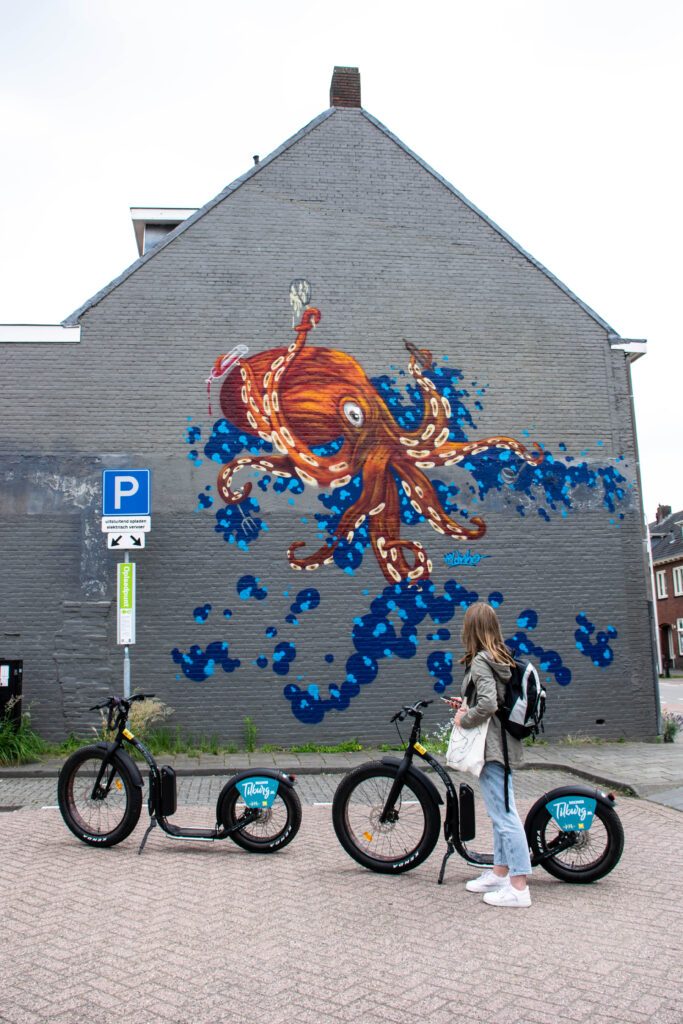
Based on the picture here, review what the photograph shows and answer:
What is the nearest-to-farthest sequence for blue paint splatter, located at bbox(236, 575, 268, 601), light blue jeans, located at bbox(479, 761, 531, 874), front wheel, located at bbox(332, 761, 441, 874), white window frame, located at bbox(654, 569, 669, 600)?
light blue jeans, located at bbox(479, 761, 531, 874)
front wheel, located at bbox(332, 761, 441, 874)
blue paint splatter, located at bbox(236, 575, 268, 601)
white window frame, located at bbox(654, 569, 669, 600)

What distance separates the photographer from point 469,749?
6.09m

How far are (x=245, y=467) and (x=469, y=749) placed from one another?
8.08 meters

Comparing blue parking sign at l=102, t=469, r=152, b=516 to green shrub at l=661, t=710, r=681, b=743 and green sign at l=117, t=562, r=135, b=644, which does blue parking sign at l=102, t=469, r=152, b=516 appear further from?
green shrub at l=661, t=710, r=681, b=743

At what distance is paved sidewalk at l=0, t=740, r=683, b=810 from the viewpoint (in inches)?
398

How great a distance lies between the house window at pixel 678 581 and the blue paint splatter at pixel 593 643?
42752 mm

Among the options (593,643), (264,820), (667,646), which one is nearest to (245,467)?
(593,643)

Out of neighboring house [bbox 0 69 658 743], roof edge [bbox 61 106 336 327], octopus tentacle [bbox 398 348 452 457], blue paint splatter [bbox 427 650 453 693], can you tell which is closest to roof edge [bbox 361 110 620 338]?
neighboring house [bbox 0 69 658 743]

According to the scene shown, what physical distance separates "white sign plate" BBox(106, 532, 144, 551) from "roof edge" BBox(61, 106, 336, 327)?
11.0 feet

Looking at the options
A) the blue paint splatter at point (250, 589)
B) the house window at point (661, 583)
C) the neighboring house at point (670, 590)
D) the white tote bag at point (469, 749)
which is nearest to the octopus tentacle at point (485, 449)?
the blue paint splatter at point (250, 589)

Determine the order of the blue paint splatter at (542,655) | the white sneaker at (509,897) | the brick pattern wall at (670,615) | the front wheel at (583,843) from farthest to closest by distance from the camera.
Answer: the brick pattern wall at (670,615) → the blue paint splatter at (542,655) → the front wheel at (583,843) → the white sneaker at (509,897)

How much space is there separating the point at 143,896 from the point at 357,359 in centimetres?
955

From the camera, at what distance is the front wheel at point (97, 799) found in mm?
7176

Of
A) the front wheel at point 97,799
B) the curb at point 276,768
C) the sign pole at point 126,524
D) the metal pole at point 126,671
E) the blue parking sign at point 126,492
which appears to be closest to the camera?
the front wheel at point 97,799

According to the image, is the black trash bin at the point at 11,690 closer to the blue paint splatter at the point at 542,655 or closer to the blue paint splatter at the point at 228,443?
the blue paint splatter at the point at 228,443
